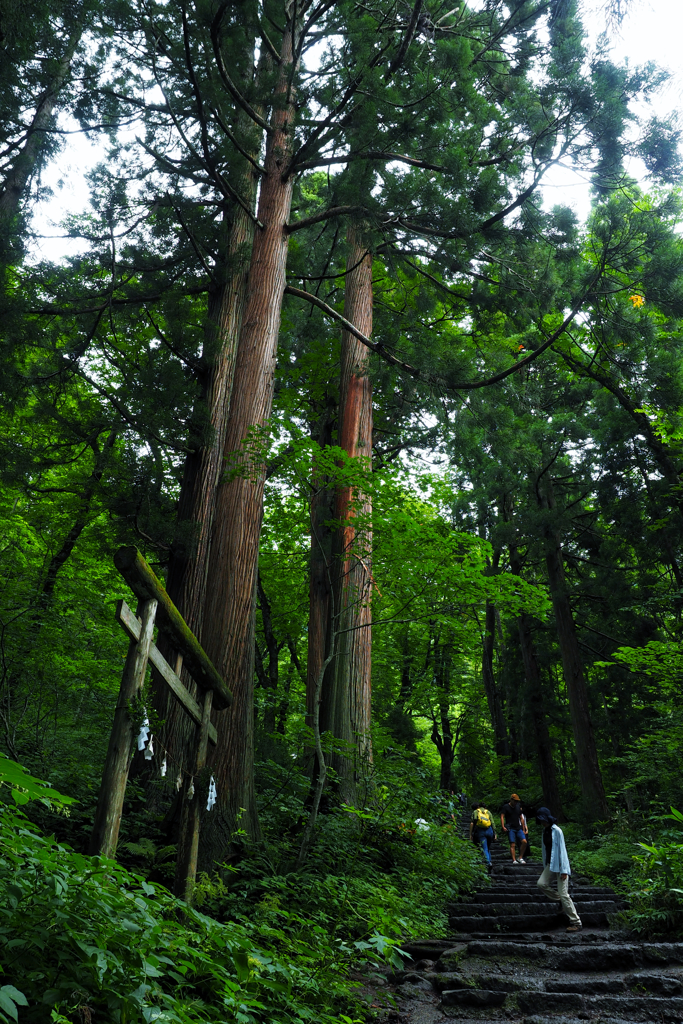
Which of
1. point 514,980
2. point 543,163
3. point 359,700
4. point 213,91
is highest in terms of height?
point 213,91

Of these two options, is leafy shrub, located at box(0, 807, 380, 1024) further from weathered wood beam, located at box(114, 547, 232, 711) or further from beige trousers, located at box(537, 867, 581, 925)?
beige trousers, located at box(537, 867, 581, 925)

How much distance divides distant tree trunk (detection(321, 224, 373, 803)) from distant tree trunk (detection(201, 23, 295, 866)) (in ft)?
3.62

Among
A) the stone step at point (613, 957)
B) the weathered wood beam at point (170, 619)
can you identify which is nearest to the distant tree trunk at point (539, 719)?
the stone step at point (613, 957)

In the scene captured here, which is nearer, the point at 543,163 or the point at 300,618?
the point at 543,163

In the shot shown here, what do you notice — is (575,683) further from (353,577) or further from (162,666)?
(162,666)

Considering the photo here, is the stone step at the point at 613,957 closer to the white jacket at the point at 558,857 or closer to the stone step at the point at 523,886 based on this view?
the white jacket at the point at 558,857

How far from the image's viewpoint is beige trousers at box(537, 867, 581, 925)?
689cm

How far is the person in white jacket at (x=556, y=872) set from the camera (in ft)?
22.7

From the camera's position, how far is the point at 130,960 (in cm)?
231

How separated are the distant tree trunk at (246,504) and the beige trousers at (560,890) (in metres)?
3.42

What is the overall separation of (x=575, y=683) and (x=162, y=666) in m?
13.8

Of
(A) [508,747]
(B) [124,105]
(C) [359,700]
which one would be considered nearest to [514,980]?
(C) [359,700]

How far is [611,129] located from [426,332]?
4092 millimetres

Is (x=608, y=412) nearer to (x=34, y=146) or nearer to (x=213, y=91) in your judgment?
(x=213, y=91)
